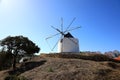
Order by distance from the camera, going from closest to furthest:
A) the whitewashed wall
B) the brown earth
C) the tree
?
1. the brown earth
2. the tree
3. the whitewashed wall

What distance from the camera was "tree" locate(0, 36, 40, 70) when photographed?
137 ft

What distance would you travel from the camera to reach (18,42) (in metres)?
41.6

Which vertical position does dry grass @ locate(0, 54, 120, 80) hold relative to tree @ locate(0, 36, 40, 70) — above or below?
below

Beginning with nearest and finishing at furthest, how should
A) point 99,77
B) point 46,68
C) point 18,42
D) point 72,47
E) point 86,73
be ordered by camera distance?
1. point 99,77
2. point 86,73
3. point 46,68
4. point 18,42
5. point 72,47

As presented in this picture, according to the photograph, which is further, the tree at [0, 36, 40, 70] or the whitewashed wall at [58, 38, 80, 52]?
the whitewashed wall at [58, 38, 80, 52]

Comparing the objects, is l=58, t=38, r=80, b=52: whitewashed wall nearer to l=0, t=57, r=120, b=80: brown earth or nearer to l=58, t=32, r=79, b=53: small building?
l=58, t=32, r=79, b=53: small building

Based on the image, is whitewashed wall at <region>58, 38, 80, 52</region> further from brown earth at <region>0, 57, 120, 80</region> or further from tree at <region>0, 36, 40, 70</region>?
brown earth at <region>0, 57, 120, 80</region>

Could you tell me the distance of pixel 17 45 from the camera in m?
41.7

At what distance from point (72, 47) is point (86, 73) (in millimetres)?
25336

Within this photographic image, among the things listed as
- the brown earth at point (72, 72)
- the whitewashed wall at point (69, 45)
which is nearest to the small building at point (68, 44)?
the whitewashed wall at point (69, 45)

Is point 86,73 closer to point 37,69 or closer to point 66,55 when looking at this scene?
point 37,69

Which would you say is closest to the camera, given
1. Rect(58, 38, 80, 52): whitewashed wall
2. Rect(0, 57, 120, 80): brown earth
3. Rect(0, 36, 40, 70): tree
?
Rect(0, 57, 120, 80): brown earth

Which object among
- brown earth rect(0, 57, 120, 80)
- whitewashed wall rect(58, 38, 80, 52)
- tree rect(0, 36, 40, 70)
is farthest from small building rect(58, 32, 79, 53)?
brown earth rect(0, 57, 120, 80)

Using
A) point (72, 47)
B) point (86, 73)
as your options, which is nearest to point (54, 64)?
point (86, 73)
